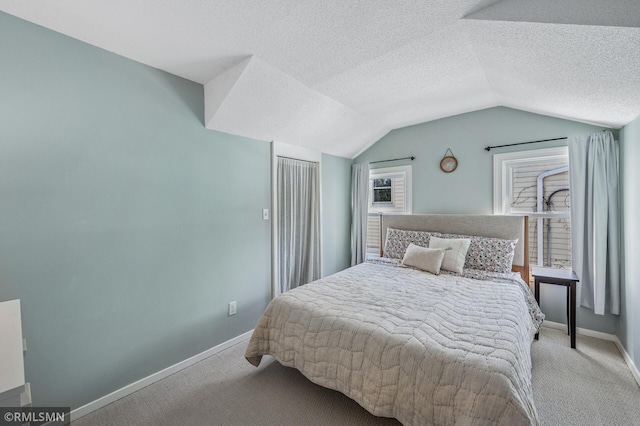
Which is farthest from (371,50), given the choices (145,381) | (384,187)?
(145,381)

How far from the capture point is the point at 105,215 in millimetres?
1892

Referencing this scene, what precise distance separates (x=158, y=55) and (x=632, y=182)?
3.82m

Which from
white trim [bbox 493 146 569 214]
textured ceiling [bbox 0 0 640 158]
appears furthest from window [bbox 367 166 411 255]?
textured ceiling [bbox 0 0 640 158]

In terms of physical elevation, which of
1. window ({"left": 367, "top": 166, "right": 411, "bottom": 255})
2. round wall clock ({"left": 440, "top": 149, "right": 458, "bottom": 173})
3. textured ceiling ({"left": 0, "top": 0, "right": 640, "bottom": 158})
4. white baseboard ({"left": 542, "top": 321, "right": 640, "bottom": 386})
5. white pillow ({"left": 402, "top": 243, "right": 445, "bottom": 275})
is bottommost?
white baseboard ({"left": 542, "top": 321, "right": 640, "bottom": 386})

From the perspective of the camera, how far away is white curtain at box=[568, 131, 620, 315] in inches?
97.2

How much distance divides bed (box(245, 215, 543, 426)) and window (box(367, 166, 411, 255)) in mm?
1406

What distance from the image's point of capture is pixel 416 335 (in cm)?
154

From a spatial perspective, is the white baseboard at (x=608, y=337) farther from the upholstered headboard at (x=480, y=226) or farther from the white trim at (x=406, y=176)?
the white trim at (x=406, y=176)

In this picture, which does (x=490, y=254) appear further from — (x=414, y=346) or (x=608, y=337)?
(x=414, y=346)

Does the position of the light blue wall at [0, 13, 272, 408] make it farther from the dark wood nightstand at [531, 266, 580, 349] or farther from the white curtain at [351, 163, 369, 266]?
the dark wood nightstand at [531, 266, 580, 349]

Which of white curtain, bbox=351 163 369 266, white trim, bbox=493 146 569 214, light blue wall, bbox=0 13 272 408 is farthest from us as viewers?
white curtain, bbox=351 163 369 266

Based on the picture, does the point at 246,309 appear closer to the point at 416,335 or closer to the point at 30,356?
the point at 30,356

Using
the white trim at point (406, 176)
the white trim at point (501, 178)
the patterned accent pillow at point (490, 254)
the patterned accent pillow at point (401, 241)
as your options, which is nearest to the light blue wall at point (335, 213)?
the white trim at point (406, 176)

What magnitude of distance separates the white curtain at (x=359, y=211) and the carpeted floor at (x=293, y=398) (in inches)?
87.0
